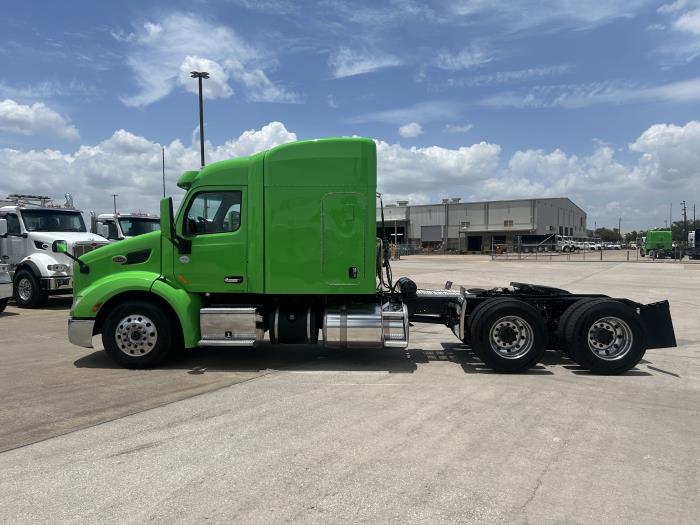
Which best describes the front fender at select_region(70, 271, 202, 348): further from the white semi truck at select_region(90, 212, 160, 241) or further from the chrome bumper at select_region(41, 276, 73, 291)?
the white semi truck at select_region(90, 212, 160, 241)

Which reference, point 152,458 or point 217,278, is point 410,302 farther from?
point 152,458

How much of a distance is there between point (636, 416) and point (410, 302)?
353cm

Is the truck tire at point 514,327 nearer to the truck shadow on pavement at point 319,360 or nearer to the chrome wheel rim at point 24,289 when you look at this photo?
the truck shadow on pavement at point 319,360

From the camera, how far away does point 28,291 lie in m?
13.9

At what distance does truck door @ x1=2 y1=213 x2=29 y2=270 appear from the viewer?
14281mm

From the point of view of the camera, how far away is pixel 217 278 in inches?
283

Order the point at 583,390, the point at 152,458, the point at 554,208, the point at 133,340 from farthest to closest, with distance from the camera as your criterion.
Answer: the point at 554,208 < the point at 133,340 < the point at 583,390 < the point at 152,458

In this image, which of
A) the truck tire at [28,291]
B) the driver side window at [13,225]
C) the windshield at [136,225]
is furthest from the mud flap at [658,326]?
the driver side window at [13,225]

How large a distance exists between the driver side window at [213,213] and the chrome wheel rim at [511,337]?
151 inches

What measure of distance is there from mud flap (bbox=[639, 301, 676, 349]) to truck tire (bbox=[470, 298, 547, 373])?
1518mm

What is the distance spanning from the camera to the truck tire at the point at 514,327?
22.5 ft

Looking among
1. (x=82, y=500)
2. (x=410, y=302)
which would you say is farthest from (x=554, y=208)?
(x=82, y=500)

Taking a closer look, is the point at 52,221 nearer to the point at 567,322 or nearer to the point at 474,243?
the point at 567,322

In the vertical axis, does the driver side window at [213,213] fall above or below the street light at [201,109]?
below
